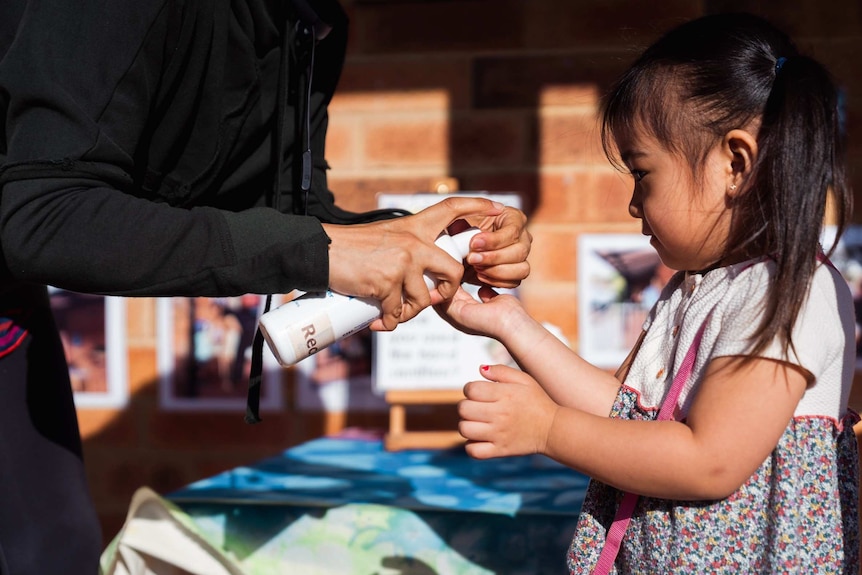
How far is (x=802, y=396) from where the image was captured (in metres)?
0.96

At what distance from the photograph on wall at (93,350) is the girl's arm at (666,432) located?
1753 millimetres

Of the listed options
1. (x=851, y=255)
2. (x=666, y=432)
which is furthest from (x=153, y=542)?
(x=851, y=255)

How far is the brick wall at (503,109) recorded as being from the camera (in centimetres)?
232

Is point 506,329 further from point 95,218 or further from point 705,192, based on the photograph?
point 95,218

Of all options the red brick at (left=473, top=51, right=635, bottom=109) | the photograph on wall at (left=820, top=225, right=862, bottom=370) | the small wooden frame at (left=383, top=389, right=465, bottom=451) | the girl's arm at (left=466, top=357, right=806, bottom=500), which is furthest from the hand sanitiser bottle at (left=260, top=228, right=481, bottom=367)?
the photograph on wall at (left=820, top=225, right=862, bottom=370)

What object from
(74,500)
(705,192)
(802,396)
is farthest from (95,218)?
(802,396)

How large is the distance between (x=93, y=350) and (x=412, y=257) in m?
1.77

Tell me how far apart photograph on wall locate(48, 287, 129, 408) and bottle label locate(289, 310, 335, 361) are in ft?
5.38

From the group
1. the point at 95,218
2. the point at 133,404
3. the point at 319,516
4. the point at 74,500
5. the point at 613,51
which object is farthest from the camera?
the point at 133,404

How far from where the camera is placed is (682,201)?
1038 millimetres

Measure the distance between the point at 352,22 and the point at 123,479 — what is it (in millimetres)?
1478

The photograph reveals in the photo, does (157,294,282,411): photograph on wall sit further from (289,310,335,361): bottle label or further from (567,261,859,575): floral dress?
(567,261,859,575): floral dress

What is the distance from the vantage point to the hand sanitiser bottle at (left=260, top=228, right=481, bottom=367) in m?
1.05

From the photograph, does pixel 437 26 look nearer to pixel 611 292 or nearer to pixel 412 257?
pixel 611 292
